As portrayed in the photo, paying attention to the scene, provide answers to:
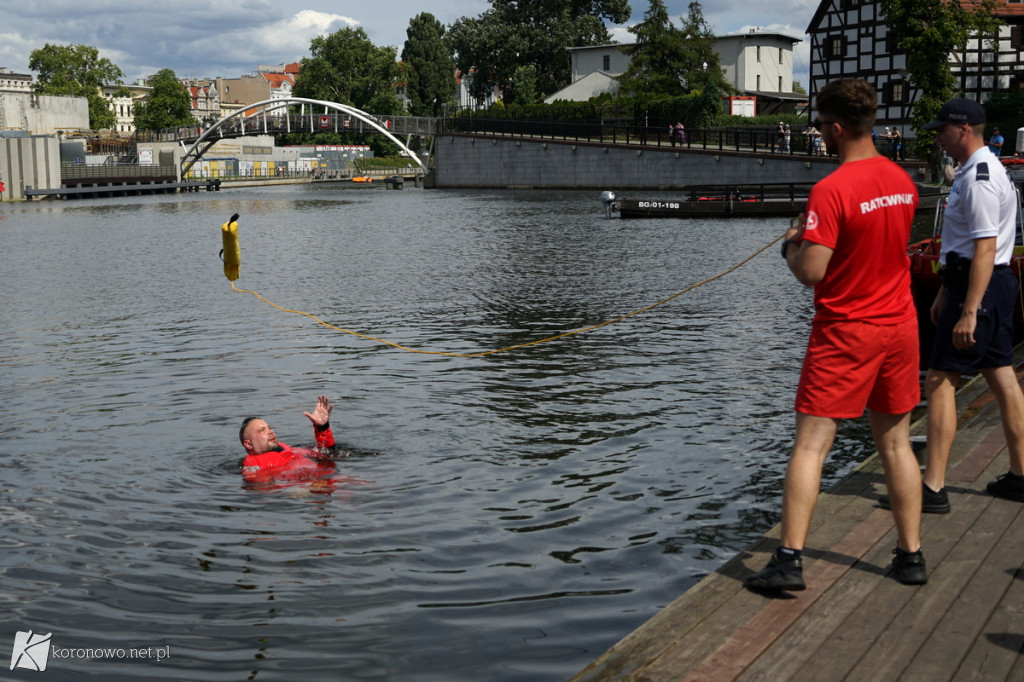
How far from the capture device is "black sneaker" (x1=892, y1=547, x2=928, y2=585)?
15.6ft

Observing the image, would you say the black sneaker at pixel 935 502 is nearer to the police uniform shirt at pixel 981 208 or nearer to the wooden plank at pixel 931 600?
the wooden plank at pixel 931 600

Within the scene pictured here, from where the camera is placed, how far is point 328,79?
148875 millimetres

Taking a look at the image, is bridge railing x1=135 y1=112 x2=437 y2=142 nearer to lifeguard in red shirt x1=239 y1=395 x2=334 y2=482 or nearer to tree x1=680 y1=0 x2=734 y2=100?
Result: tree x1=680 y1=0 x2=734 y2=100

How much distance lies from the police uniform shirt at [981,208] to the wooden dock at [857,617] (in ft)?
4.80

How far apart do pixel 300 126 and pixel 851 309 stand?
98443 mm

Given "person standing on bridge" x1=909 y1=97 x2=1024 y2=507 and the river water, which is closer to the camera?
"person standing on bridge" x1=909 y1=97 x2=1024 y2=507

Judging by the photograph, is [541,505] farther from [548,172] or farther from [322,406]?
[548,172]

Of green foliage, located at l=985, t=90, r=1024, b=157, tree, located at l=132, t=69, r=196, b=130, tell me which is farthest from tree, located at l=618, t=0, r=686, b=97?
tree, located at l=132, t=69, r=196, b=130

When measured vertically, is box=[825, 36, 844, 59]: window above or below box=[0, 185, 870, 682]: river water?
above

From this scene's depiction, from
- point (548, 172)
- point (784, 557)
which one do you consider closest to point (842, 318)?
point (784, 557)

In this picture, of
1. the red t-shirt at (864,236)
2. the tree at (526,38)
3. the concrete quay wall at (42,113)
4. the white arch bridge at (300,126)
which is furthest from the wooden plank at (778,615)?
the concrete quay wall at (42,113)

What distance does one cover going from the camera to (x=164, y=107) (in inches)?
5448

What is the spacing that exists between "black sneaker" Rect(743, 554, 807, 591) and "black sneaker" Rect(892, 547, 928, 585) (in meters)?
0.47

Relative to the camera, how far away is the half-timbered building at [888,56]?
6231 cm
